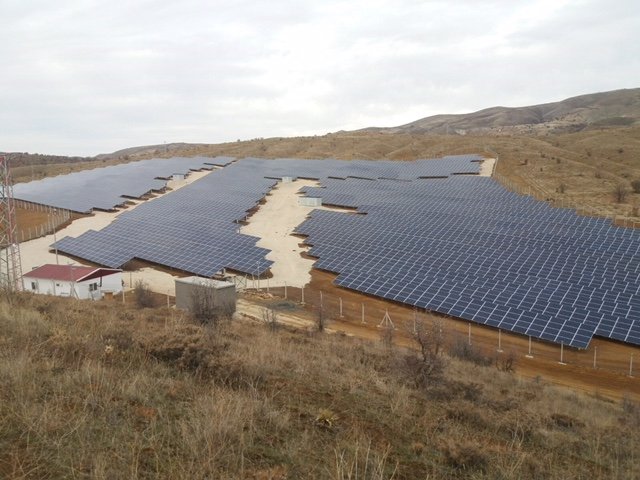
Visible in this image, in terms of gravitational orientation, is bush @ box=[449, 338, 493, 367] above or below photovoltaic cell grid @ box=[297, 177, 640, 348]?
below

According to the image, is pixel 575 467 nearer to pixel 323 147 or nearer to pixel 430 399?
pixel 430 399

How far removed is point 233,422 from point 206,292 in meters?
20.2

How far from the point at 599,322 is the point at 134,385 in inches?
1002

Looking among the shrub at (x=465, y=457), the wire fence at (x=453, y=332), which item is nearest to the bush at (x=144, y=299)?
the wire fence at (x=453, y=332)

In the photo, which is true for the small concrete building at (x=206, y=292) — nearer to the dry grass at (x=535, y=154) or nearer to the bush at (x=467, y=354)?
the bush at (x=467, y=354)

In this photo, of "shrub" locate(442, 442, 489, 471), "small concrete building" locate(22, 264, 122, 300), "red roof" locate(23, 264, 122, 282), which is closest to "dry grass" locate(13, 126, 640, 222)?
"small concrete building" locate(22, 264, 122, 300)

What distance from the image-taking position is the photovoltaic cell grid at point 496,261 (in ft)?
84.2

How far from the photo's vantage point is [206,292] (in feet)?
82.2

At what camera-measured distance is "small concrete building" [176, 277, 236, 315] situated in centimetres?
2559

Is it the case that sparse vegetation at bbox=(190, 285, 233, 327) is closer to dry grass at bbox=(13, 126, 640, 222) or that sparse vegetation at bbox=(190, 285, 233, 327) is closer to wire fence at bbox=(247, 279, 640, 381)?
wire fence at bbox=(247, 279, 640, 381)

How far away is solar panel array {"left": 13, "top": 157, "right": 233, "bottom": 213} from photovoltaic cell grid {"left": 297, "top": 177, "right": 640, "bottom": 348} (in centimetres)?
3194

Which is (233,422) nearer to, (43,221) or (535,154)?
(43,221)

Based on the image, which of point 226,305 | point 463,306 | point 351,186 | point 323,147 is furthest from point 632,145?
point 226,305

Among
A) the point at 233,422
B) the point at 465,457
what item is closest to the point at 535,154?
the point at 465,457
